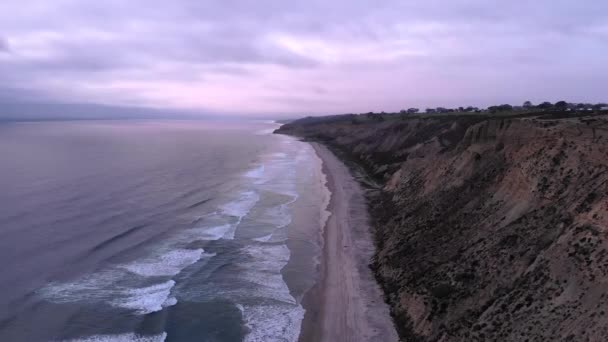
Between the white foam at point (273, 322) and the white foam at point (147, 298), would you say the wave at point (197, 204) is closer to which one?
the white foam at point (147, 298)

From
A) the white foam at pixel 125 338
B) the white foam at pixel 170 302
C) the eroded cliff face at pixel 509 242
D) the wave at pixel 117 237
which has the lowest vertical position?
the white foam at pixel 125 338

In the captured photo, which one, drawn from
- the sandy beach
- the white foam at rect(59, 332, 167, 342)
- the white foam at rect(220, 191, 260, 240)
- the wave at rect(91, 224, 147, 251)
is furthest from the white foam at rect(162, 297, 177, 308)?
the white foam at rect(220, 191, 260, 240)

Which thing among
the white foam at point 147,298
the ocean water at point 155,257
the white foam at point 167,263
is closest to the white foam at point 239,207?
the ocean water at point 155,257

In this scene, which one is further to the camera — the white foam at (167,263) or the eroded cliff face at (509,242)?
the white foam at (167,263)

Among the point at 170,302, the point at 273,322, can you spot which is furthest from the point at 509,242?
the point at 170,302

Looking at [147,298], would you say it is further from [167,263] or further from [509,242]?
[509,242]

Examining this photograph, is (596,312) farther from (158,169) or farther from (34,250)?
(158,169)

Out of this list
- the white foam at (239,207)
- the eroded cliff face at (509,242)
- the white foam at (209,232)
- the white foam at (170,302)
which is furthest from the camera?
the white foam at (239,207)

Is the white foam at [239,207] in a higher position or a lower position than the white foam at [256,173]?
lower
